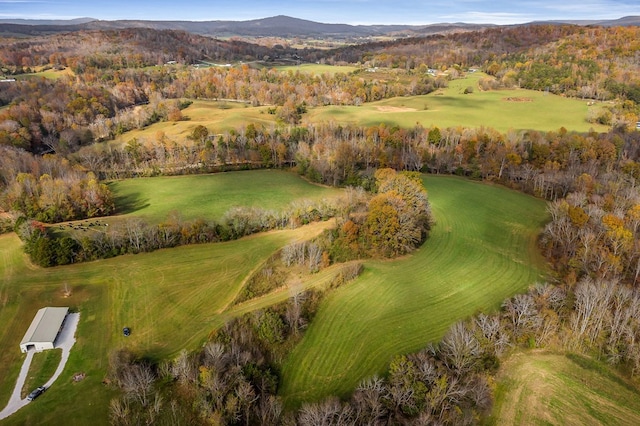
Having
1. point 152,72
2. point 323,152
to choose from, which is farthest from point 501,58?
point 152,72

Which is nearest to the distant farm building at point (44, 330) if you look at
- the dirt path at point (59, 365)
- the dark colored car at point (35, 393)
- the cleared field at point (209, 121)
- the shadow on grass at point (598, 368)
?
the dirt path at point (59, 365)

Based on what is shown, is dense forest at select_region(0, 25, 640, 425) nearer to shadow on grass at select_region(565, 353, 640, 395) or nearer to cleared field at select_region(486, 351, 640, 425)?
shadow on grass at select_region(565, 353, 640, 395)

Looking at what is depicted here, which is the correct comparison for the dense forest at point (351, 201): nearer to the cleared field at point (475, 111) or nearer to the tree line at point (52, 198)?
the tree line at point (52, 198)

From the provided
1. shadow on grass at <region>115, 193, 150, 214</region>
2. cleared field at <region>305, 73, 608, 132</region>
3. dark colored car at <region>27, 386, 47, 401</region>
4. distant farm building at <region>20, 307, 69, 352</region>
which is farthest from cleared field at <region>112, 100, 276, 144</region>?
dark colored car at <region>27, 386, 47, 401</region>

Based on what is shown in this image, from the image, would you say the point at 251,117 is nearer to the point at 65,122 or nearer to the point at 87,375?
the point at 65,122

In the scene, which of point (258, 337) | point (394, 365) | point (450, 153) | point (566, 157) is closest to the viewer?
point (394, 365)
